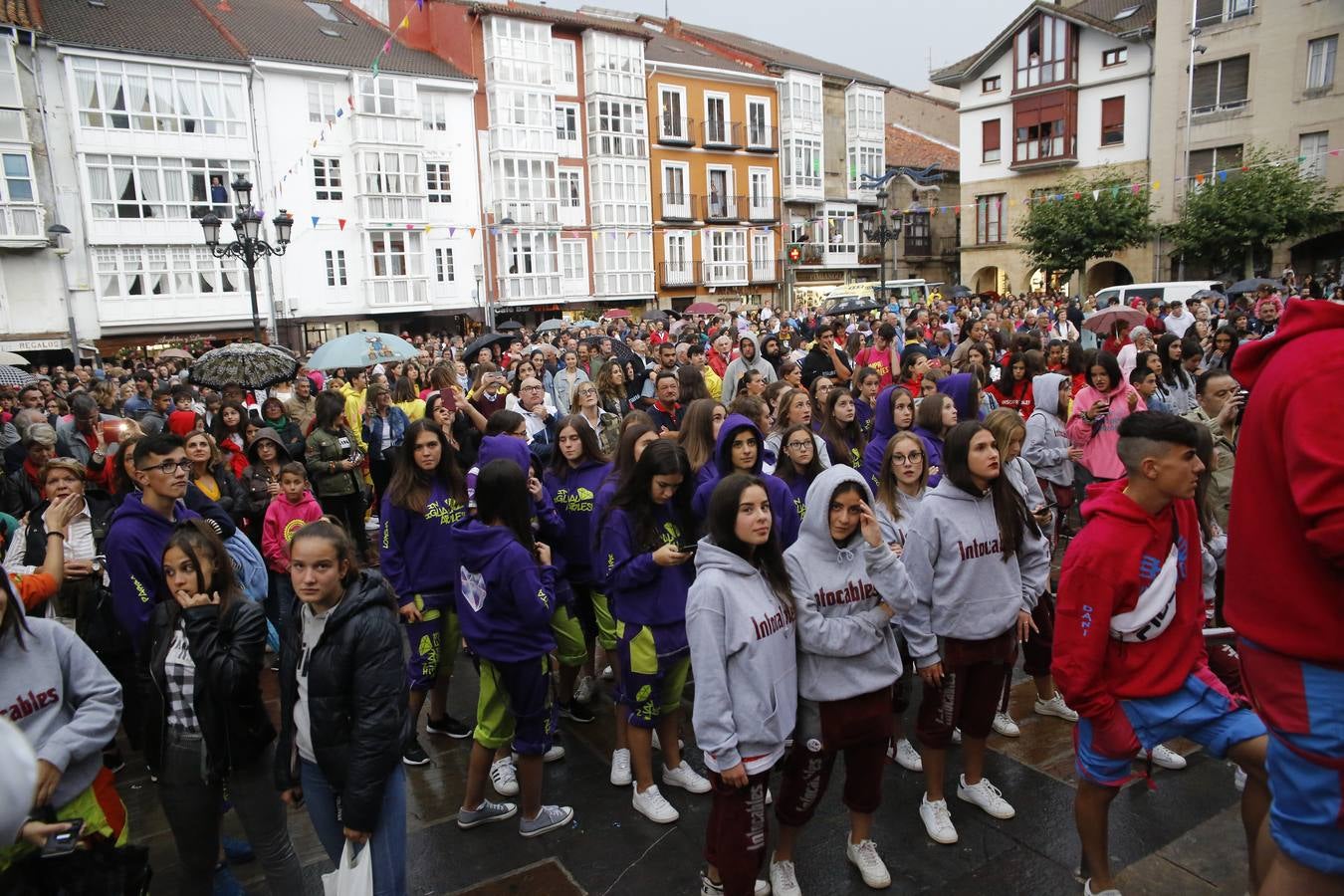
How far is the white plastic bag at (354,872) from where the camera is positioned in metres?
2.83

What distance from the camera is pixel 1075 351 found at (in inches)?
318

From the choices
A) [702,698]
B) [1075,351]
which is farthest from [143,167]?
[702,698]

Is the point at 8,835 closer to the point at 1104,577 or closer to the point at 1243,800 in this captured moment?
the point at 1104,577

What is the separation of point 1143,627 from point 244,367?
9.28 meters

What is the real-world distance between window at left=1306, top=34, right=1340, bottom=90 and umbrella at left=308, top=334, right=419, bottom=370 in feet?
106

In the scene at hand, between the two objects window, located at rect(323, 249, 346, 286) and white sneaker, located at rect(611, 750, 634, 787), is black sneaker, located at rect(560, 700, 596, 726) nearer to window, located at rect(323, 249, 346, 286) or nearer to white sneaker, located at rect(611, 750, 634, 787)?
white sneaker, located at rect(611, 750, 634, 787)

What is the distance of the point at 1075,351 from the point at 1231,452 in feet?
10.3

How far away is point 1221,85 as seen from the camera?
31047 mm

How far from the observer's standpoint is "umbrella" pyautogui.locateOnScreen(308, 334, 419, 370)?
11031 millimetres

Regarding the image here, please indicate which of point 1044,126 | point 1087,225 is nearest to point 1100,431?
point 1087,225

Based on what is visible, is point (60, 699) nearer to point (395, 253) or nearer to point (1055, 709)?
point (1055, 709)

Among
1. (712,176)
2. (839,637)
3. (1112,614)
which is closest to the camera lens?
(1112,614)

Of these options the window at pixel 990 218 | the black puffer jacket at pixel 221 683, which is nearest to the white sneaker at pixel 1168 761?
the black puffer jacket at pixel 221 683

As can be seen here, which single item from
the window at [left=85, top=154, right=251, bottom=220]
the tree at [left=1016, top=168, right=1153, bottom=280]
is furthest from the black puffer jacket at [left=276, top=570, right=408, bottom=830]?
the tree at [left=1016, top=168, right=1153, bottom=280]
